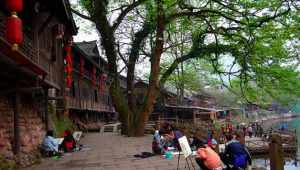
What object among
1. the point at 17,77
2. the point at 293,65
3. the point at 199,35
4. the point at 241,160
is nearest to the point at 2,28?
the point at 17,77

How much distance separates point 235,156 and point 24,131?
7841 mm

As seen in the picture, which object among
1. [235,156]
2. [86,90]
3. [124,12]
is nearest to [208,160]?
[235,156]

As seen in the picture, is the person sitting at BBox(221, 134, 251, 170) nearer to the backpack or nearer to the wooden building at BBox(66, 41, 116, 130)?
the backpack

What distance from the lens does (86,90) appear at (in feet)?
111

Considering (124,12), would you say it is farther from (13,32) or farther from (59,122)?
(13,32)

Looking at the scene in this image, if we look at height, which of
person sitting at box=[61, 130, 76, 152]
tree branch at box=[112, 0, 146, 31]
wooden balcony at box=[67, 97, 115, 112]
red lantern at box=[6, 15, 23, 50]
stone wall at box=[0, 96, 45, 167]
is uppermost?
tree branch at box=[112, 0, 146, 31]

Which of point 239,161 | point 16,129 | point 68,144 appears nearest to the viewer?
point 239,161

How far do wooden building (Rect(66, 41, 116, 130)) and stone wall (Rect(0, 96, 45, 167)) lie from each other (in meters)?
8.12

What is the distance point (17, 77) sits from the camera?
10898mm

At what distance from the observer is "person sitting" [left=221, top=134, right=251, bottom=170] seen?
855cm

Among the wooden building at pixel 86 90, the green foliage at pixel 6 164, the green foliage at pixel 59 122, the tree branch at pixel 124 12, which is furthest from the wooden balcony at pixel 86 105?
A: the green foliage at pixel 6 164

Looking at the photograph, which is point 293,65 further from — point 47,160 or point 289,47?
point 47,160

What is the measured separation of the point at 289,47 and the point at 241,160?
12.2 m

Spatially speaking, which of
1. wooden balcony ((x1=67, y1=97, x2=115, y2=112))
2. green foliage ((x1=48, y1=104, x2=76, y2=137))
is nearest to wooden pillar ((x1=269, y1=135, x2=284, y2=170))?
green foliage ((x1=48, y1=104, x2=76, y2=137))
